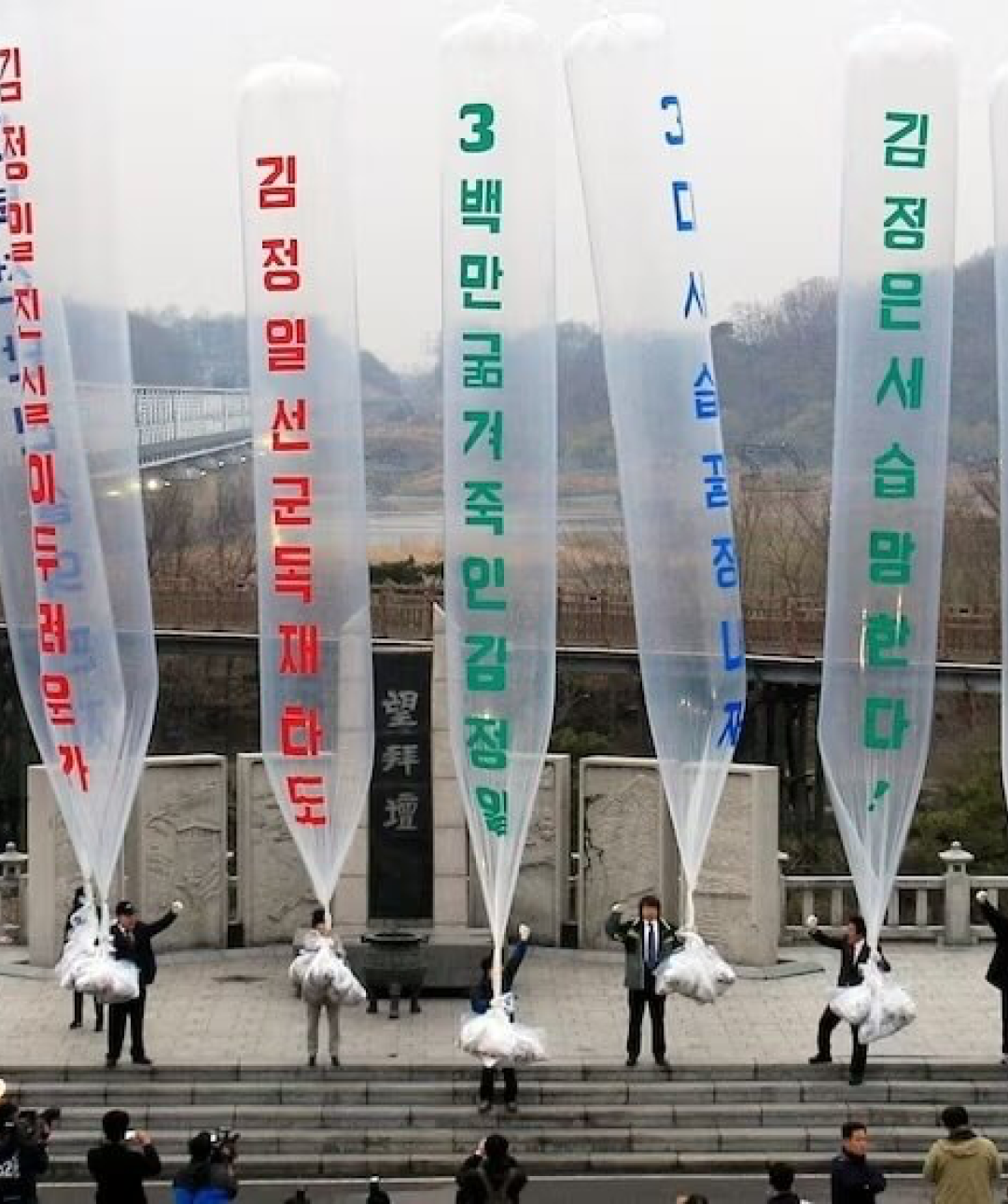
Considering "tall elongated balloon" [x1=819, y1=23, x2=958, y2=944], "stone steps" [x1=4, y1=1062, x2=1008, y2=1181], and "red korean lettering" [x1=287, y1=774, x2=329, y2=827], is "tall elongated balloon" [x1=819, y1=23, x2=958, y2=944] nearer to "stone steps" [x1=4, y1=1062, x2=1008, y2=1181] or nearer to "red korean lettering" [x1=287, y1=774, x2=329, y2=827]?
"stone steps" [x1=4, y1=1062, x2=1008, y2=1181]

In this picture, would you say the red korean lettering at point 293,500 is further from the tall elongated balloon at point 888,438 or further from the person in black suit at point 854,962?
the person in black suit at point 854,962

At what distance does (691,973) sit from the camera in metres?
17.7

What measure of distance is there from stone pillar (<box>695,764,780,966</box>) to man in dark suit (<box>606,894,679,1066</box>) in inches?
141

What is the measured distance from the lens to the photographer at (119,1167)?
1309cm

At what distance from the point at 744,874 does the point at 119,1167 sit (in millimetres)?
9527

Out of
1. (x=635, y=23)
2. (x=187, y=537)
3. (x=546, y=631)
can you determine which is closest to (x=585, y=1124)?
(x=546, y=631)

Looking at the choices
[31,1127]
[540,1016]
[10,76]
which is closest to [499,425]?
[10,76]

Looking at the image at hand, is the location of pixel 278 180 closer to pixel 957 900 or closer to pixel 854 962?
pixel 854 962

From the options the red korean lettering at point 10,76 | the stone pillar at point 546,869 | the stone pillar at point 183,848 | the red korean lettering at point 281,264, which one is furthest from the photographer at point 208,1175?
the stone pillar at point 546,869

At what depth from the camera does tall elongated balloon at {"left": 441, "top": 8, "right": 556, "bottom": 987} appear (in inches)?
690

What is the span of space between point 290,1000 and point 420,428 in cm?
3204

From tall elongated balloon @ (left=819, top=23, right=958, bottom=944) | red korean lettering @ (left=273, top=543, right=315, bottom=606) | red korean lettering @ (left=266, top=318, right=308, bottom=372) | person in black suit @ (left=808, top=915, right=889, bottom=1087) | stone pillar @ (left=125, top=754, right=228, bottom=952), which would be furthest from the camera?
stone pillar @ (left=125, top=754, right=228, bottom=952)

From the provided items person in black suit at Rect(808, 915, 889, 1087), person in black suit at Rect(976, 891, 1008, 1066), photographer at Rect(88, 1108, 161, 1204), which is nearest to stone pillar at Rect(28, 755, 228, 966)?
person in black suit at Rect(808, 915, 889, 1087)

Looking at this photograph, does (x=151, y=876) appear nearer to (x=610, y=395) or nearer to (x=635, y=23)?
(x=610, y=395)
